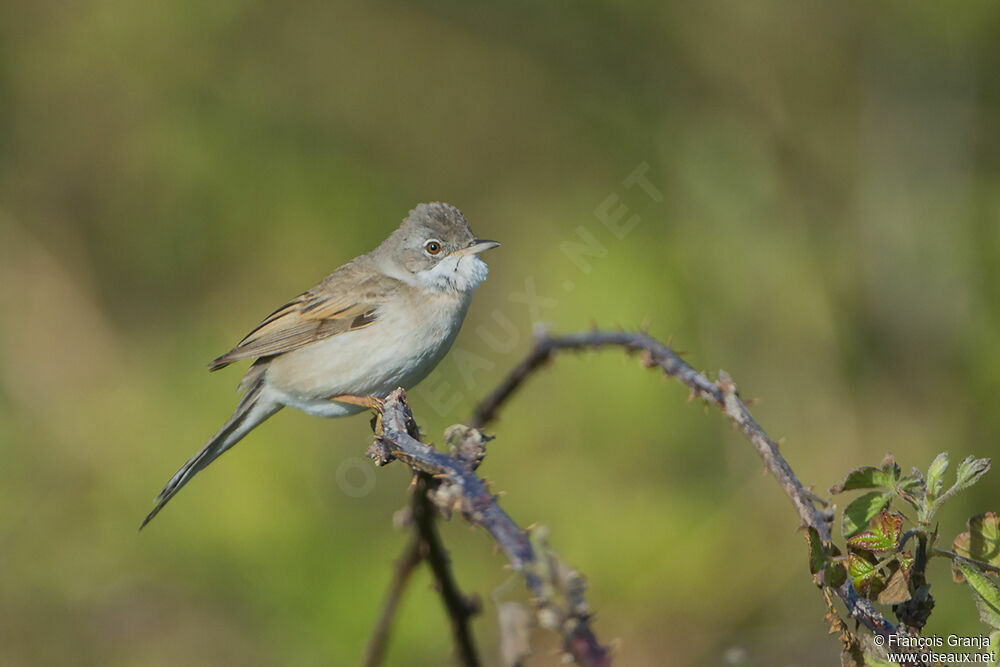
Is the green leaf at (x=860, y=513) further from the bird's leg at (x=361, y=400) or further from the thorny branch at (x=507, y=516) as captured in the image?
the bird's leg at (x=361, y=400)

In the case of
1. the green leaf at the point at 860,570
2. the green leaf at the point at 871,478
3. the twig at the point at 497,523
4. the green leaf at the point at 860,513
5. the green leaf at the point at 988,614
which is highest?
the twig at the point at 497,523

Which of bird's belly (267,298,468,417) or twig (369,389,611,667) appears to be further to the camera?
bird's belly (267,298,468,417)

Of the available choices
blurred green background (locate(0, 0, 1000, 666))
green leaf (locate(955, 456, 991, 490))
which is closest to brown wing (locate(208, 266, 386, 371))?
blurred green background (locate(0, 0, 1000, 666))

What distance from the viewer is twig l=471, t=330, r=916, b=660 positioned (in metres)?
1.44

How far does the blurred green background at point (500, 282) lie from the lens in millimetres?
4746

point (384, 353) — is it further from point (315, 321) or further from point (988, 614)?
point (988, 614)

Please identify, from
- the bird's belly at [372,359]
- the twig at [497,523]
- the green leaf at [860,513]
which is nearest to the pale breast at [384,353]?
the bird's belly at [372,359]

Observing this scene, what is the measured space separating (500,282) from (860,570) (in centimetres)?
511

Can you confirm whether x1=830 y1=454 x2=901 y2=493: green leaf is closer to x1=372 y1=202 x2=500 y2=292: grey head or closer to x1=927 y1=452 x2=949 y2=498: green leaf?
x1=927 y1=452 x2=949 y2=498: green leaf

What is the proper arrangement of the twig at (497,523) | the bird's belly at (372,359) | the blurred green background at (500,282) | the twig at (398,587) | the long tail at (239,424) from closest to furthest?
1. the twig at (497,523)
2. the twig at (398,587)
3. the bird's belly at (372,359)
4. the long tail at (239,424)
5. the blurred green background at (500,282)

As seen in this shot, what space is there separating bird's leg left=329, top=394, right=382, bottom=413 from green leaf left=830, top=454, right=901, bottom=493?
242 centimetres

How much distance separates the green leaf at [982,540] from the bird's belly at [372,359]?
104 inches

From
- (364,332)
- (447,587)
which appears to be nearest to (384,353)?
(364,332)

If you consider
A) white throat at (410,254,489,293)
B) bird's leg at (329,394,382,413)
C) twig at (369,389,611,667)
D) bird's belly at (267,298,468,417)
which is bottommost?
twig at (369,389,611,667)
